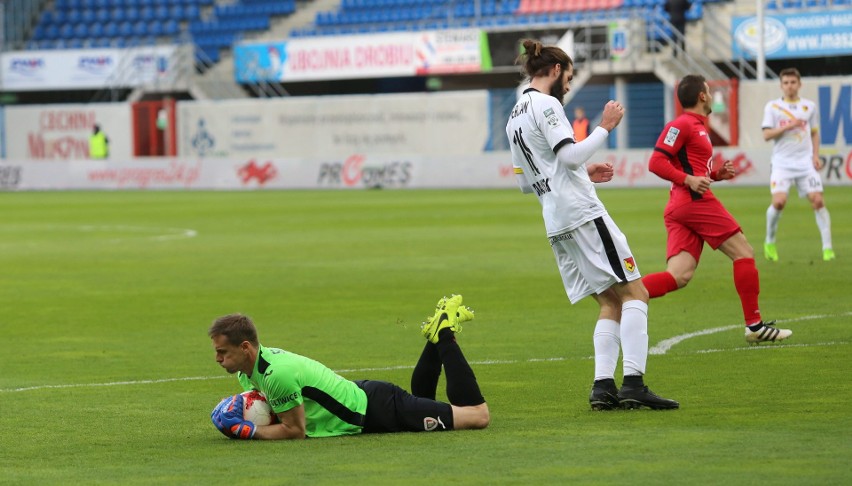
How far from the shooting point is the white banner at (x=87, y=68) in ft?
169

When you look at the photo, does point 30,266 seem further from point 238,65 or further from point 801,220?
point 238,65

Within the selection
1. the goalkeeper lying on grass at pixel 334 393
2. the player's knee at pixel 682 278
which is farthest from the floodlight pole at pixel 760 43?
the goalkeeper lying on grass at pixel 334 393

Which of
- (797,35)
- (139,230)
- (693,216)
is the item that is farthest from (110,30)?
(693,216)

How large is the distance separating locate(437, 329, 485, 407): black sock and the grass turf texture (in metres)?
0.21

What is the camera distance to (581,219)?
26.3ft

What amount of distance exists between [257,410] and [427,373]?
2.97 ft

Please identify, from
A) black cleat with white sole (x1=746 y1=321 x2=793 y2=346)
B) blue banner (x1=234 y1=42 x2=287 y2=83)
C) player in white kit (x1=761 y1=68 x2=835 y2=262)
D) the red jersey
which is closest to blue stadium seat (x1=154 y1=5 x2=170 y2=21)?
blue banner (x1=234 y1=42 x2=287 y2=83)

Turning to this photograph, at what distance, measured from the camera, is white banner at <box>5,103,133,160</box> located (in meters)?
50.9

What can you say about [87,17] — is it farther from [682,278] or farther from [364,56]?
[682,278]

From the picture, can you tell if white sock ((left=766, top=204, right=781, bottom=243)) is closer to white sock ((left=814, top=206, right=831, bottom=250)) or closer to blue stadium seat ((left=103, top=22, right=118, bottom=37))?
white sock ((left=814, top=206, right=831, bottom=250))

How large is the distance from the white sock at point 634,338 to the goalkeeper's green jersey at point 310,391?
1507 mm

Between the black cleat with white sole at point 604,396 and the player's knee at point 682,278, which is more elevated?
the player's knee at point 682,278

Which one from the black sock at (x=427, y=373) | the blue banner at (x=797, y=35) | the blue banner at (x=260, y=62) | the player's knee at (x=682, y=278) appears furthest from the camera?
the blue banner at (x=260, y=62)

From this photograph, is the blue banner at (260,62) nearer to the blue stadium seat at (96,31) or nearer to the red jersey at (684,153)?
the blue stadium seat at (96,31)
